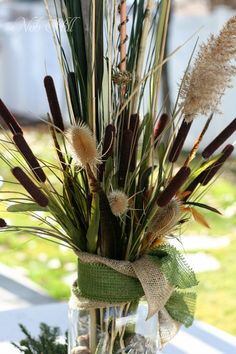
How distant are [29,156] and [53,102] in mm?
90

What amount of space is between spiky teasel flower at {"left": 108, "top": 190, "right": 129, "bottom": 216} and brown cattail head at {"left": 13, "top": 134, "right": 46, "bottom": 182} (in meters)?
0.09

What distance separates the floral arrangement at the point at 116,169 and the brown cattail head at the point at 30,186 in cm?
3

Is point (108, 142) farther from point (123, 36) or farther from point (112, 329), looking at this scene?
point (112, 329)

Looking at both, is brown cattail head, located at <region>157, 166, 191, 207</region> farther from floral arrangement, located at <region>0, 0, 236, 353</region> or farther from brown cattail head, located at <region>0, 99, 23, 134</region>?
brown cattail head, located at <region>0, 99, 23, 134</region>

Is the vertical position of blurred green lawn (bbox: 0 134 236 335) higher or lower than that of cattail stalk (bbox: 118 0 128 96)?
lower

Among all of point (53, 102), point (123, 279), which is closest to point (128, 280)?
point (123, 279)

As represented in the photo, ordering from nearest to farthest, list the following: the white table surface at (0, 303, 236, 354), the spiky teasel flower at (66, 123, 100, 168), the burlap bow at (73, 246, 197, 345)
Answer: the spiky teasel flower at (66, 123, 100, 168), the burlap bow at (73, 246, 197, 345), the white table surface at (0, 303, 236, 354)

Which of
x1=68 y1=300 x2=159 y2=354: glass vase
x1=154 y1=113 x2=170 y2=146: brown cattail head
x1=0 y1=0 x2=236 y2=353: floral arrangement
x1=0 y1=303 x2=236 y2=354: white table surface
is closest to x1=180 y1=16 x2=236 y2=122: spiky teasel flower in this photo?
x1=0 y1=0 x2=236 y2=353: floral arrangement

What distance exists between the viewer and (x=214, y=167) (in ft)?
3.15

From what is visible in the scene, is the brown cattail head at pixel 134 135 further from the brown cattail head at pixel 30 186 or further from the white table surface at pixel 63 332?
the white table surface at pixel 63 332

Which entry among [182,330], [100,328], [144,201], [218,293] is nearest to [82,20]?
[144,201]

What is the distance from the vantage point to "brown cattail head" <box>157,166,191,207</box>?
852mm

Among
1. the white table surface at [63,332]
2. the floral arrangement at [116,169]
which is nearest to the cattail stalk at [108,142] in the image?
the floral arrangement at [116,169]

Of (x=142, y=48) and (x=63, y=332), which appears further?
(x=63, y=332)
